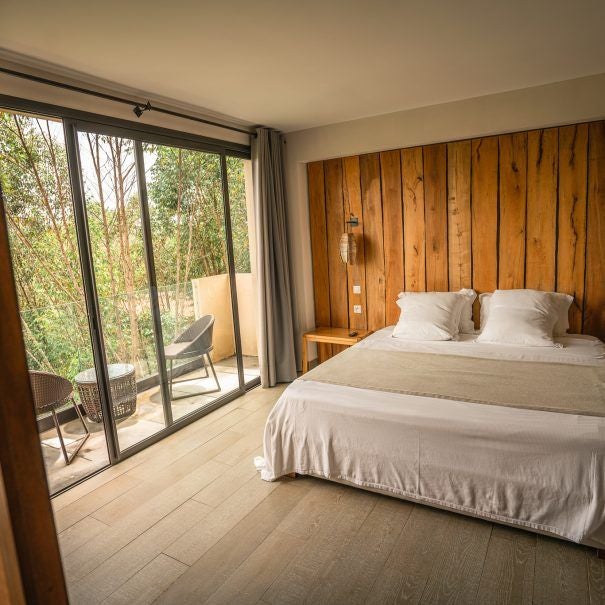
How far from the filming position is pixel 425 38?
2371mm

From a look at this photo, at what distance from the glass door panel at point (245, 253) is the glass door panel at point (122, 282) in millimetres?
1059

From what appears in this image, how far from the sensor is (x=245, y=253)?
4297 millimetres

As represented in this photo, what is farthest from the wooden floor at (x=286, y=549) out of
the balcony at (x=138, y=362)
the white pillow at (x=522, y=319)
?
the white pillow at (x=522, y=319)

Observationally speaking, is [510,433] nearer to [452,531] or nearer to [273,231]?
[452,531]

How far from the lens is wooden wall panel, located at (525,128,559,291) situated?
3396 millimetres

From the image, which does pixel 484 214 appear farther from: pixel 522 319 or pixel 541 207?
pixel 522 319

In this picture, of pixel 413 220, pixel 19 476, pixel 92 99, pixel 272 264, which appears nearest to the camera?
pixel 19 476

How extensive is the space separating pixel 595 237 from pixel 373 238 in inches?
67.9

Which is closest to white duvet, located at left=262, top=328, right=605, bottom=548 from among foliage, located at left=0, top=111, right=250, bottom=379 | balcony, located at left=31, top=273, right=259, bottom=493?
balcony, located at left=31, top=273, right=259, bottom=493

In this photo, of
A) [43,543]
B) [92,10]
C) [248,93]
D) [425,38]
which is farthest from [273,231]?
[43,543]

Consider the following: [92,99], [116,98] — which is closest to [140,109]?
[116,98]

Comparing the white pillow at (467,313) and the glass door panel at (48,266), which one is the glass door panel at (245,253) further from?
the white pillow at (467,313)

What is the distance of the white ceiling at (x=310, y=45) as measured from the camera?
1981 millimetres

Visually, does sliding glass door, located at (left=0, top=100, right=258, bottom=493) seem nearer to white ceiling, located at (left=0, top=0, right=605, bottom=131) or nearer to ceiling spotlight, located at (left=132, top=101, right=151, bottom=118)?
ceiling spotlight, located at (left=132, top=101, right=151, bottom=118)
